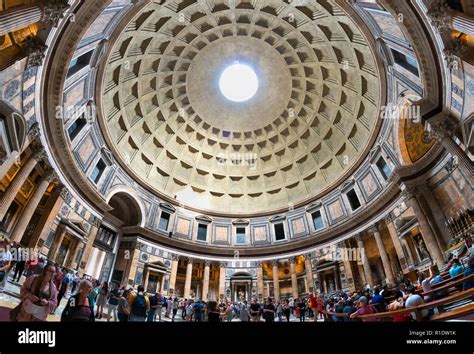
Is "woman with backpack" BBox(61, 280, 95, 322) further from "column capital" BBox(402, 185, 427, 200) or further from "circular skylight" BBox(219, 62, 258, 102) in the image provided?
"circular skylight" BBox(219, 62, 258, 102)

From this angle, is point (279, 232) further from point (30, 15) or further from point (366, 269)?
Answer: point (30, 15)

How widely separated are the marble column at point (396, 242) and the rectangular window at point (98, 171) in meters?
24.0

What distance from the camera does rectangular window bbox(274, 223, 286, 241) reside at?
30062 millimetres

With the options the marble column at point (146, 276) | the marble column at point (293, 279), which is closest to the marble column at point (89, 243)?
Answer: the marble column at point (146, 276)

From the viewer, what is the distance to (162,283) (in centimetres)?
2530

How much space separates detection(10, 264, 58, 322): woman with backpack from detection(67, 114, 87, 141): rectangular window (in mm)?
17462

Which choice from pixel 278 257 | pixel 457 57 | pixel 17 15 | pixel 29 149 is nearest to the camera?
pixel 17 15

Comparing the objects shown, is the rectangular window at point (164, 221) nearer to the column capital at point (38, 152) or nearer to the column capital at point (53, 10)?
the column capital at point (38, 152)

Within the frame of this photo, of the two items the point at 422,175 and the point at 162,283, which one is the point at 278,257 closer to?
the point at 162,283

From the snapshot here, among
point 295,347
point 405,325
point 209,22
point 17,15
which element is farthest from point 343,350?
point 209,22

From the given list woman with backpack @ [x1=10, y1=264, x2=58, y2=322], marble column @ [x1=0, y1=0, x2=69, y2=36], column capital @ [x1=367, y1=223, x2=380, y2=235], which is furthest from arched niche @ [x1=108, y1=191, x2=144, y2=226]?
woman with backpack @ [x1=10, y1=264, x2=58, y2=322]

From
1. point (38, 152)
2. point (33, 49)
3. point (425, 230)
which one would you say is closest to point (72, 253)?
point (38, 152)

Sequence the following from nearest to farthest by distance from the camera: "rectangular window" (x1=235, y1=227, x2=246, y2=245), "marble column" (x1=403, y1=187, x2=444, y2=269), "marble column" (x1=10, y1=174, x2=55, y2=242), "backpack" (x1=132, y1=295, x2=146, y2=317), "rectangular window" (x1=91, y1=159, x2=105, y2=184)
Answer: "backpack" (x1=132, y1=295, x2=146, y2=317), "marble column" (x1=10, y1=174, x2=55, y2=242), "marble column" (x1=403, y1=187, x2=444, y2=269), "rectangular window" (x1=91, y1=159, x2=105, y2=184), "rectangular window" (x1=235, y1=227, x2=246, y2=245)

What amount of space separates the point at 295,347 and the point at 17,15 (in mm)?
13223
